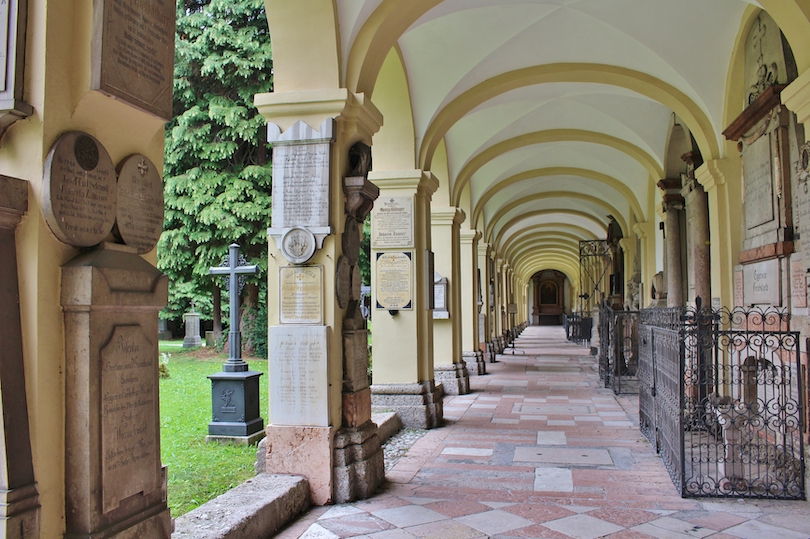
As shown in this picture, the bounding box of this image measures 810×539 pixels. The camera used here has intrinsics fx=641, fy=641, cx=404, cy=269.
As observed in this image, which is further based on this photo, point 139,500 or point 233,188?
point 233,188

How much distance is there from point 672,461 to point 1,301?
4.71m

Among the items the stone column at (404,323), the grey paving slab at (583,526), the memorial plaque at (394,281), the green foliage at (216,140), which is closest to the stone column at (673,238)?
the stone column at (404,323)

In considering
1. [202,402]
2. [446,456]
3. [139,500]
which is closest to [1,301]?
[139,500]

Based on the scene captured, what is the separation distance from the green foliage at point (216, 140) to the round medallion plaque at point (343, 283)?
29.1 ft

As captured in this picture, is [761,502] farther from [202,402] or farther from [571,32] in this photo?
[202,402]

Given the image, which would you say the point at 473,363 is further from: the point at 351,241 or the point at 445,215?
the point at 351,241

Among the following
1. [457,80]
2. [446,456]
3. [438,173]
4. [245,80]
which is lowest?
[446,456]

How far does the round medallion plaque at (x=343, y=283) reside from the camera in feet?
15.0

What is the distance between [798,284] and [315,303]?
3.73 metres

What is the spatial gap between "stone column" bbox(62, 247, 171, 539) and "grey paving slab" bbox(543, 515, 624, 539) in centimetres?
238

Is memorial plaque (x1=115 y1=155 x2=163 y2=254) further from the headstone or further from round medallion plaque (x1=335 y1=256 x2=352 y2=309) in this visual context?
the headstone

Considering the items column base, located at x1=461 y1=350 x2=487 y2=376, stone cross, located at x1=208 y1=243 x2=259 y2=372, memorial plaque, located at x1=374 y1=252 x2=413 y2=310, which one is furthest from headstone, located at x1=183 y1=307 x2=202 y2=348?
memorial plaque, located at x1=374 y1=252 x2=413 y2=310

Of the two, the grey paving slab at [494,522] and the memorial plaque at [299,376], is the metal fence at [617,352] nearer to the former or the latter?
the grey paving slab at [494,522]

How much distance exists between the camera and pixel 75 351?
2.03 m
